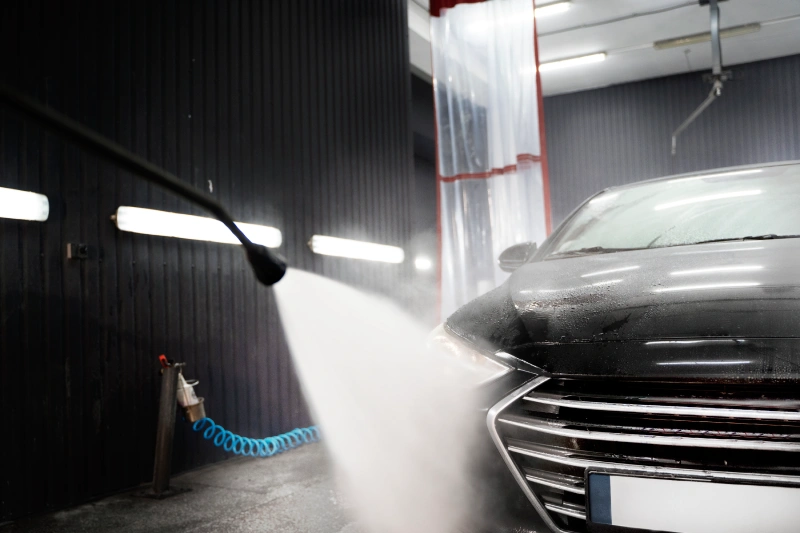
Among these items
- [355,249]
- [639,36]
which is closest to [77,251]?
[355,249]

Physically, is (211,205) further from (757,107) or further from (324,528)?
(757,107)

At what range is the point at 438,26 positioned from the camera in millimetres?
5184

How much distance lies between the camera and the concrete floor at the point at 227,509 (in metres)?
2.72

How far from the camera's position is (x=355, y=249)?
5.59 meters

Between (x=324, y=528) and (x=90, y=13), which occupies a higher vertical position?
(x=90, y=13)

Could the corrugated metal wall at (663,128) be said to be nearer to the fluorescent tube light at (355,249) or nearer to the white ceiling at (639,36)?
the white ceiling at (639,36)

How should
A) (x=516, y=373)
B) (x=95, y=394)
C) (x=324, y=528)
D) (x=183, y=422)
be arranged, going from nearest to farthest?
(x=516, y=373) < (x=324, y=528) < (x=95, y=394) < (x=183, y=422)

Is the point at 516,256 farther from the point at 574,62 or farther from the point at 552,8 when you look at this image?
the point at 574,62

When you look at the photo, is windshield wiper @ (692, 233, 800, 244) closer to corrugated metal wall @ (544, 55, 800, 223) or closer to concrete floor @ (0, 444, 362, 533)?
concrete floor @ (0, 444, 362, 533)

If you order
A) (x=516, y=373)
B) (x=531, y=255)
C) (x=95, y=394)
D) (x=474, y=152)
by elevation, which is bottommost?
(x=95, y=394)

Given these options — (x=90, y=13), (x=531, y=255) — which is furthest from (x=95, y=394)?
(x=531, y=255)

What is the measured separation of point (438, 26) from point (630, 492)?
4.54 m

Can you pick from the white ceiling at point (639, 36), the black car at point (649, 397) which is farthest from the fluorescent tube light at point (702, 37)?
the black car at point (649, 397)

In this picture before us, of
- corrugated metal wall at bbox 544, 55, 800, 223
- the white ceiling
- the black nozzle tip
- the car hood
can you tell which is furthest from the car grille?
corrugated metal wall at bbox 544, 55, 800, 223
